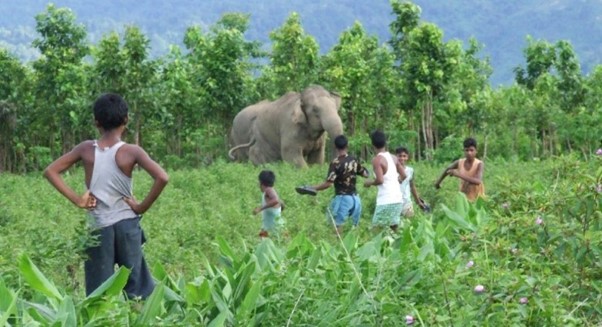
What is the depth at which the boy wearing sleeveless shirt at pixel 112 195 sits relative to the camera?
7.68m

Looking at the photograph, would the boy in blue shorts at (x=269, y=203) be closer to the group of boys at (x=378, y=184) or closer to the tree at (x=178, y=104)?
the group of boys at (x=378, y=184)

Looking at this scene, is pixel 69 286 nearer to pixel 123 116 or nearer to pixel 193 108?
pixel 123 116

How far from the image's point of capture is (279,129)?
28078mm

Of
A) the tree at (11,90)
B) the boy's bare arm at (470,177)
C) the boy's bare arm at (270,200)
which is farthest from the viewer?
the tree at (11,90)

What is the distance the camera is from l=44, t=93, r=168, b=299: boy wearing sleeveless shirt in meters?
7.68

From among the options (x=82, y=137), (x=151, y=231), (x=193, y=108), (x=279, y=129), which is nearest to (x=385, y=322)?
(x=151, y=231)

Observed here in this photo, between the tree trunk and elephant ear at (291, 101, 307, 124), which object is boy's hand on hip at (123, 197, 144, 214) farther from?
the tree trunk

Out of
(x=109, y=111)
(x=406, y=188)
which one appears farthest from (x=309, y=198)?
(x=109, y=111)

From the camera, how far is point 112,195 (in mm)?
7738

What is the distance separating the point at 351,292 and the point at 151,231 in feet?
20.0

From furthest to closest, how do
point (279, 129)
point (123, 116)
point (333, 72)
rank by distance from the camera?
1. point (333, 72)
2. point (279, 129)
3. point (123, 116)

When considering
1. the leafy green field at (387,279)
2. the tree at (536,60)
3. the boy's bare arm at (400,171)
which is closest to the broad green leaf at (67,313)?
the leafy green field at (387,279)

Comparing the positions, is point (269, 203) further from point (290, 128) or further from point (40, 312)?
point (290, 128)

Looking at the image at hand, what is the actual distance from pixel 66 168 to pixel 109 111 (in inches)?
17.8
